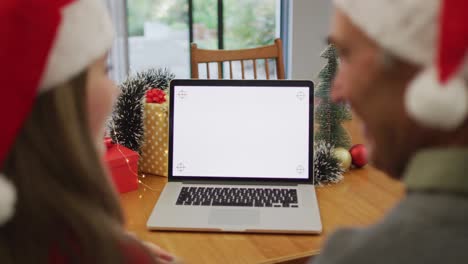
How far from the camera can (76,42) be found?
69cm

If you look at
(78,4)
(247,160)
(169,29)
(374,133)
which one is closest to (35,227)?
(78,4)

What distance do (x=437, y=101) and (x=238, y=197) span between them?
0.79 metres

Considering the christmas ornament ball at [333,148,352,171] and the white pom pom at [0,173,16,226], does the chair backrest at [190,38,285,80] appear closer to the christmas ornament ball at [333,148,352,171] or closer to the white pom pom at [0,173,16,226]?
the christmas ornament ball at [333,148,352,171]

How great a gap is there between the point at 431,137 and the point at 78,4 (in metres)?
0.44

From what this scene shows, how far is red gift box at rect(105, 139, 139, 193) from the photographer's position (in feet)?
4.47

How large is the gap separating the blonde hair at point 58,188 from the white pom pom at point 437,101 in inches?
15.3

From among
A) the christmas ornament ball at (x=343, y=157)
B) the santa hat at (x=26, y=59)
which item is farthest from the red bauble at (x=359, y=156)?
the santa hat at (x=26, y=59)

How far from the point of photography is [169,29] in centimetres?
412

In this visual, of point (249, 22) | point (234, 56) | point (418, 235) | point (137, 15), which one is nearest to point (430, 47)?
point (418, 235)

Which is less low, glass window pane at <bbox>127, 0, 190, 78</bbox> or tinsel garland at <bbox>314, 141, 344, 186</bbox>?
glass window pane at <bbox>127, 0, 190, 78</bbox>

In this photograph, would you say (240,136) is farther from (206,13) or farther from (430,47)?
(206,13)

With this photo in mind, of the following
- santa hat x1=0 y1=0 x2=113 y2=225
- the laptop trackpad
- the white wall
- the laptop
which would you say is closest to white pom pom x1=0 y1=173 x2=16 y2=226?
santa hat x1=0 y1=0 x2=113 y2=225

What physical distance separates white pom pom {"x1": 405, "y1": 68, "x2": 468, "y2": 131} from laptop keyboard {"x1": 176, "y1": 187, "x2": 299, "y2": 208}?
2.33 feet

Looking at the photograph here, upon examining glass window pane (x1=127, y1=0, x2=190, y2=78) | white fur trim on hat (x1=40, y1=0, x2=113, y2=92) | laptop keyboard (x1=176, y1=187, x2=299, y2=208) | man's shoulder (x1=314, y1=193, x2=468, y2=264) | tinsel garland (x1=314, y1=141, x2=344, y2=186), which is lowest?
laptop keyboard (x1=176, y1=187, x2=299, y2=208)
